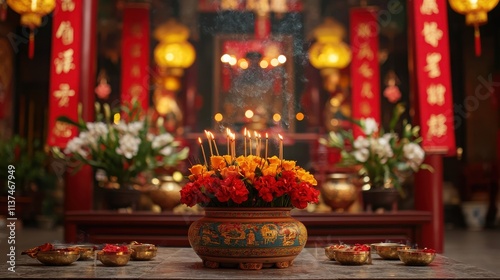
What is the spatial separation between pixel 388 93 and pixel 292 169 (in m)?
6.50

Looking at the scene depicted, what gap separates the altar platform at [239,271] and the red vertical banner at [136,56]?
16.0 feet

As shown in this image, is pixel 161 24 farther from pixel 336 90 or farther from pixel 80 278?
pixel 80 278

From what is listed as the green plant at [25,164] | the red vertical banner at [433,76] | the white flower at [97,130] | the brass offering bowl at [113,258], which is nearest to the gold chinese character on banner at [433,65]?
the red vertical banner at [433,76]

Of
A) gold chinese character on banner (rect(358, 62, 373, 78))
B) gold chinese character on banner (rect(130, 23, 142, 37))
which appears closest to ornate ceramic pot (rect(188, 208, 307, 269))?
gold chinese character on banner (rect(358, 62, 373, 78))

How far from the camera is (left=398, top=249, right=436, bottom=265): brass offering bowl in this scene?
1984 mm

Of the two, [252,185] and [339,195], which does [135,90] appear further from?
[252,185]

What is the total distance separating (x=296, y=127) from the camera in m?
8.64

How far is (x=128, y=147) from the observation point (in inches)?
160

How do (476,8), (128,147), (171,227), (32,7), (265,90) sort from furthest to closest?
(265,90) → (476,8) → (32,7) → (128,147) → (171,227)

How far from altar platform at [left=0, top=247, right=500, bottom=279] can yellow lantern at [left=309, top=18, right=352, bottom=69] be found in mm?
5773

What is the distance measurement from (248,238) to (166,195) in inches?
92.9

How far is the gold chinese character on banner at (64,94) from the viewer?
14.4 ft

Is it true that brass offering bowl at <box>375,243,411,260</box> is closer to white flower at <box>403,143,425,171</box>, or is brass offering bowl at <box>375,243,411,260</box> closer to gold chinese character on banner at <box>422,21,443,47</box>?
white flower at <box>403,143,425,171</box>

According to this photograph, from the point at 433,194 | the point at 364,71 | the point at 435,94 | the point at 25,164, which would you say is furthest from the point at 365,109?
the point at 25,164
